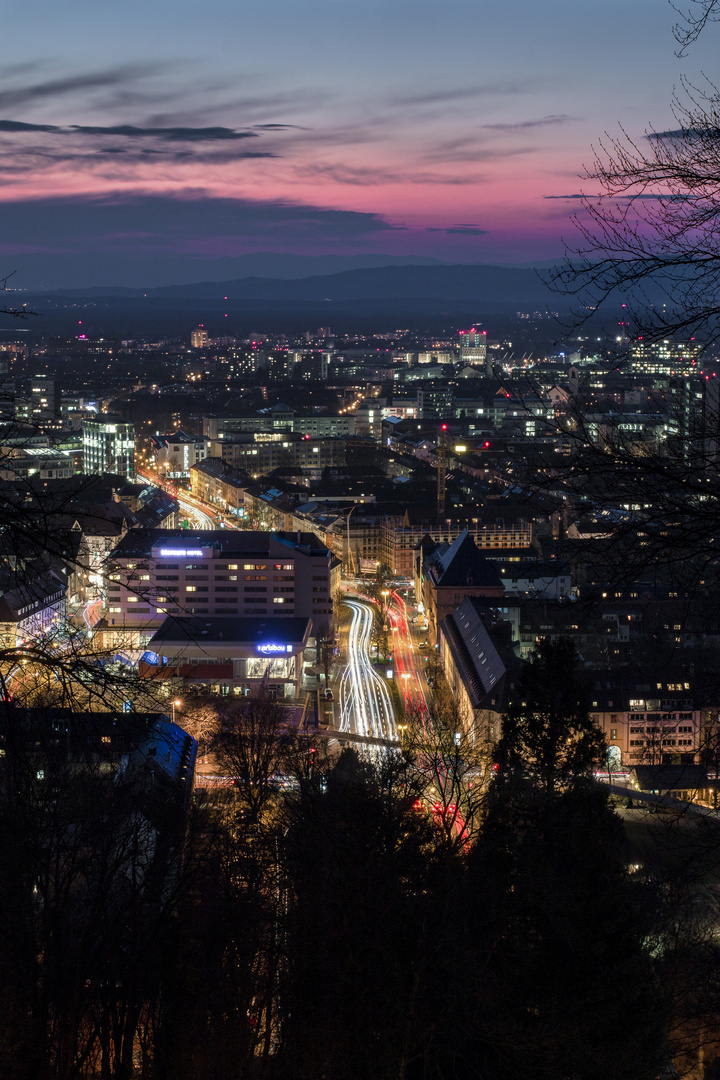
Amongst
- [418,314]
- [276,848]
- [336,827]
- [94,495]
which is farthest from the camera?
[418,314]

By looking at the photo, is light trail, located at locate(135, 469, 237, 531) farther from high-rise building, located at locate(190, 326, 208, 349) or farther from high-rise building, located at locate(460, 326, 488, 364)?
high-rise building, located at locate(190, 326, 208, 349)

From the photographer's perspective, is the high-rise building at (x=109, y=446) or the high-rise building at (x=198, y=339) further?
the high-rise building at (x=198, y=339)

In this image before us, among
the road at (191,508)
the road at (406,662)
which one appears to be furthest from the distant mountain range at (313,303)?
the road at (406,662)

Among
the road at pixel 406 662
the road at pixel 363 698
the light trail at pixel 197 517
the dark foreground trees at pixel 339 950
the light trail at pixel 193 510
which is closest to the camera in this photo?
the dark foreground trees at pixel 339 950

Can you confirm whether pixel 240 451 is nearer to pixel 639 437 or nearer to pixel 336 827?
pixel 336 827

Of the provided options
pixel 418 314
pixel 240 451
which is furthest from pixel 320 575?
pixel 418 314

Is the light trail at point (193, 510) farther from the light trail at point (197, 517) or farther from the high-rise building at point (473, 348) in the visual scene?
the high-rise building at point (473, 348)
